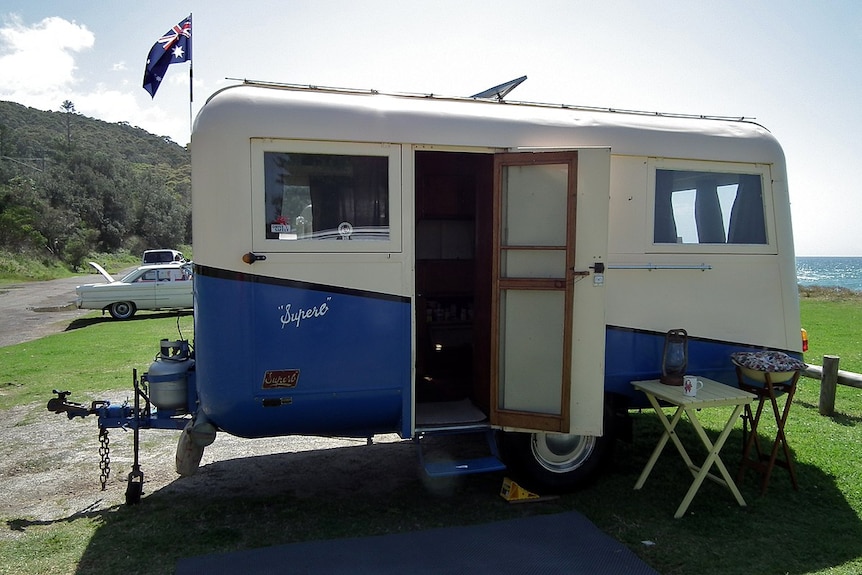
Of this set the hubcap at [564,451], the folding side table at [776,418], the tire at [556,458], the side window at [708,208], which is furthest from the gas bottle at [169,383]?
the folding side table at [776,418]

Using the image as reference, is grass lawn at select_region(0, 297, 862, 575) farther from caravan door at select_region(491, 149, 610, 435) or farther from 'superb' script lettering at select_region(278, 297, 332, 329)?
'superb' script lettering at select_region(278, 297, 332, 329)

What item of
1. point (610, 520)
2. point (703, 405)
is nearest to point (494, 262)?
point (703, 405)

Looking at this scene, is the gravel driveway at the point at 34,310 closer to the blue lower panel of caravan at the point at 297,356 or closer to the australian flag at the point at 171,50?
the australian flag at the point at 171,50

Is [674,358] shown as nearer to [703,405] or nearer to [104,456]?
[703,405]

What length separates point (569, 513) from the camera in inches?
A: 180

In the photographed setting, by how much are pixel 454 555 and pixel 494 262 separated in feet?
6.89

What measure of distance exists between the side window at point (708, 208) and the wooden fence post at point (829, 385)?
10.1 ft

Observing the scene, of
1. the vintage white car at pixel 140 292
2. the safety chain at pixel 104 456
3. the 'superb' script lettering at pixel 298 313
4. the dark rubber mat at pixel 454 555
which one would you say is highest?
the 'superb' script lettering at pixel 298 313

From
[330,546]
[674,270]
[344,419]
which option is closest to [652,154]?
[674,270]

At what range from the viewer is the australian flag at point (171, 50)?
19.2 feet

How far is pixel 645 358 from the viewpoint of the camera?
4.97 m

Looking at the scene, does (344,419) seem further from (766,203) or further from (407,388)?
(766,203)

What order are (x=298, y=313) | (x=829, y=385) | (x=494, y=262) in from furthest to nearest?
(x=829, y=385) → (x=494, y=262) → (x=298, y=313)

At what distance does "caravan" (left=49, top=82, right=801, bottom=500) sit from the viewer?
4.09 m
